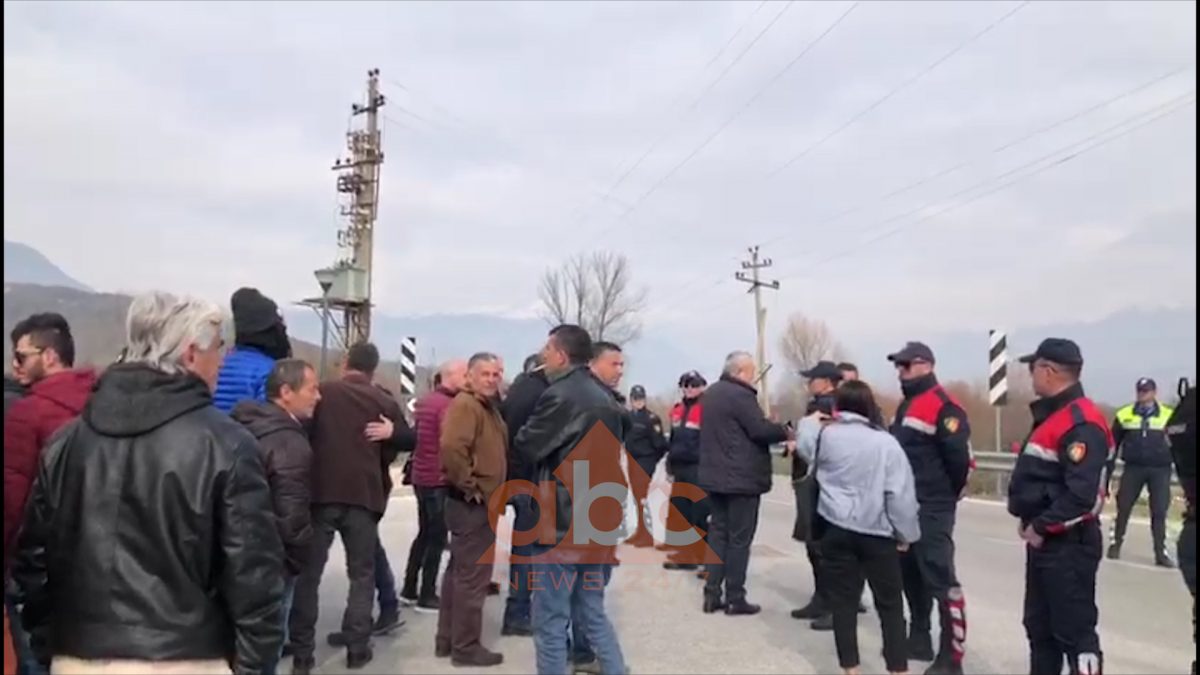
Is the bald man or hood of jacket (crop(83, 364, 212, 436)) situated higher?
hood of jacket (crop(83, 364, 212, 436))

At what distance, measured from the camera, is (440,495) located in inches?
261

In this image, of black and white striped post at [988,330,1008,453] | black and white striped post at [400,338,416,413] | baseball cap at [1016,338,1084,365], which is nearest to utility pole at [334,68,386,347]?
black and white striped post at [400,338,416,413]

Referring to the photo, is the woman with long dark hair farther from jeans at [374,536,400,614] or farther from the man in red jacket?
the man in red jacket

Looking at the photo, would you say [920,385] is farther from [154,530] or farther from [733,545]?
[154,530]

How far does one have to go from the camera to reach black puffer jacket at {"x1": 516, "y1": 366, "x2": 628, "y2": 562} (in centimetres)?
479

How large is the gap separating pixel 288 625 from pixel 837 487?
125 inches

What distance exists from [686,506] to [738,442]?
116 inches

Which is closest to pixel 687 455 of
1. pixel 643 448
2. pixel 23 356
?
pixel 643 448

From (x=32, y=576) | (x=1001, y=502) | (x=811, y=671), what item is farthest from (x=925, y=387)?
(x=1001, y=502)

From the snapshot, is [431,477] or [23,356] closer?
[23,356]

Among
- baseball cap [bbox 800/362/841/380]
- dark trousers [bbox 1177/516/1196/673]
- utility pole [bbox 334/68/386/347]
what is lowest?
dark trousers [bbox 1177/516/1196/673]

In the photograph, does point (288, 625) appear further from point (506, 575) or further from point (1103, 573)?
point (1103, 573)

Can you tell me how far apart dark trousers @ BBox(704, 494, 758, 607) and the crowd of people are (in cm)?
2

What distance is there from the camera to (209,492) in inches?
97.8
